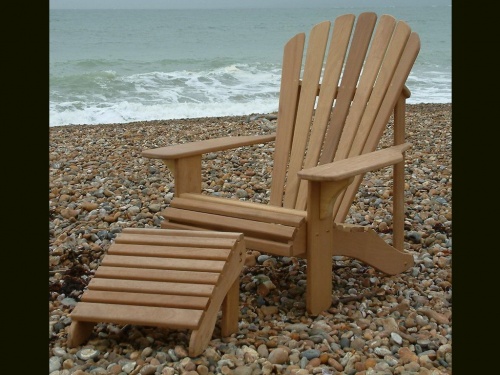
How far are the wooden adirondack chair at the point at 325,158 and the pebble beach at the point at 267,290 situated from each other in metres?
0.18

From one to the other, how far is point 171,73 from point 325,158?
14270 millimetres

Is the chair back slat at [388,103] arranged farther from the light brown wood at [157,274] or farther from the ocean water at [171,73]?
the ocean water at [171,73]

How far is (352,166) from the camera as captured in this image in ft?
8.71

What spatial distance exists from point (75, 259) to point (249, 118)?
4.76m

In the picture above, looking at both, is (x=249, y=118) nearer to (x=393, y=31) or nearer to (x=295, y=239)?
(x=393, y=31)

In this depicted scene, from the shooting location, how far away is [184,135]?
6883 millimetres

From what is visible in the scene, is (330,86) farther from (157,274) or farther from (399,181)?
(157,274)

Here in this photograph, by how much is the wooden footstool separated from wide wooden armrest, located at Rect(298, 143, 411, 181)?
0.36 metres

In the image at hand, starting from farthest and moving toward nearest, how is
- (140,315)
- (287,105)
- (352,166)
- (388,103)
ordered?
(287,105), (388,103), (352,166), (140,315)

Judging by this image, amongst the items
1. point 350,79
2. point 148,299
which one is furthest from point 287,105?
point 148,299

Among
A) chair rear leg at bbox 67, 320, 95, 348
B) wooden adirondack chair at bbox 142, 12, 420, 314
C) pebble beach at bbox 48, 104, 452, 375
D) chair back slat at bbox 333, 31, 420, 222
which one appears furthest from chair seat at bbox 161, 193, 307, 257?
chair rear leg at bbox 67, 320, 95, 348

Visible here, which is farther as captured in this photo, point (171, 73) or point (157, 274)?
point (171, 73)

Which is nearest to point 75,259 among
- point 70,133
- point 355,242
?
point 355,242

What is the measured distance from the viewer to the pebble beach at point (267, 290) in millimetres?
2324
